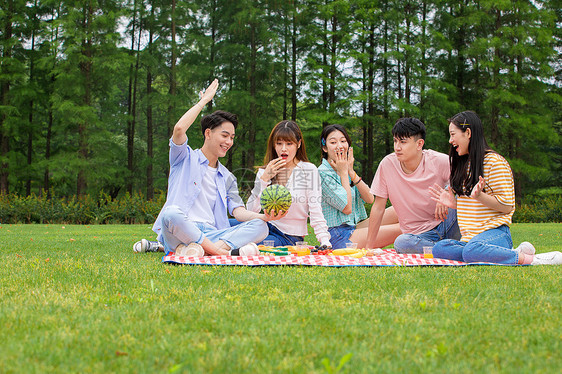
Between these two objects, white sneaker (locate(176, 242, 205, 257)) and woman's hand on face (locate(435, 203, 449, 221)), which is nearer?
white sneaker (locate(176, 242, 205, 257))

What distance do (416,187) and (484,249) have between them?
1.24m

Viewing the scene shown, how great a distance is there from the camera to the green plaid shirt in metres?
5.66

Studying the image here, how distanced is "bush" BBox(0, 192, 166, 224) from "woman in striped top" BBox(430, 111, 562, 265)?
1282 cm

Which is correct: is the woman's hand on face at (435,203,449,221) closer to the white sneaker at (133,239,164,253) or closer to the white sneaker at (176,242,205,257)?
the white sneaker at (176,242,205,257)

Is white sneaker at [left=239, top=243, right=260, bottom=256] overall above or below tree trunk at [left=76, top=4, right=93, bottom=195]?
below

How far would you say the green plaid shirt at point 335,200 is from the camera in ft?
18.6

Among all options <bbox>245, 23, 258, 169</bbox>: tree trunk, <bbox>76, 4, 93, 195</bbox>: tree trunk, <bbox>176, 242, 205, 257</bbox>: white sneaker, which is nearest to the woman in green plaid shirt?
<bbox>176, 242, 205, 257</bbox>: white sneaker

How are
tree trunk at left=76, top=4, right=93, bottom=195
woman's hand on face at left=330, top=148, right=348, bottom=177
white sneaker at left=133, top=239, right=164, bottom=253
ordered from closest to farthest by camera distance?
woman's hand on face at left=330, top=148, right=348, bottom=177 → white sneaker at left=133, top=239, right=164, bottom=253 → tree trunk at left=76, top=4, right=93, bottom=195

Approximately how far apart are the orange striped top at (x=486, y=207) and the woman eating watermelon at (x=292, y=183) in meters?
1.49

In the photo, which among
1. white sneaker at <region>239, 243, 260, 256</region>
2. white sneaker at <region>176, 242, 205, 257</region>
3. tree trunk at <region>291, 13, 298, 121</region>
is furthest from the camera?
tree trunk at <region>291, 13, 298, 121</region>

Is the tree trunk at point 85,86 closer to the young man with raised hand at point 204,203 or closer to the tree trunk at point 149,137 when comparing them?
the tree trunk at point 149,137

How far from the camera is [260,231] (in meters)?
5.34

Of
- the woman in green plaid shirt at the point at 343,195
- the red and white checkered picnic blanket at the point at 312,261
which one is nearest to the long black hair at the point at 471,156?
the red and white checkered picnic blanket at the point at 312,261

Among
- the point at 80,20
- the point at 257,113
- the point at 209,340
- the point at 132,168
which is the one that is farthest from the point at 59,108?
the point at 209,340
